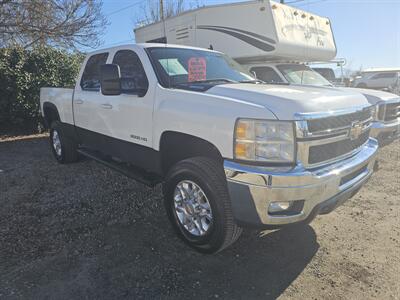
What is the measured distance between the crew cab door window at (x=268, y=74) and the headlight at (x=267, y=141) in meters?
4.91

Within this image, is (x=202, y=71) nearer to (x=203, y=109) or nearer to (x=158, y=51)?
(x=158, y=51)

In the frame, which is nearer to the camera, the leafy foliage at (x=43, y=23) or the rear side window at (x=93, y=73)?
the rear side window at (x=93, y=73)

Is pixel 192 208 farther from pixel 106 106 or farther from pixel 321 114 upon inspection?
pixel 106 106

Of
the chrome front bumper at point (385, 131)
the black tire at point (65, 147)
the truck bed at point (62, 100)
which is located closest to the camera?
the chrome front bumper at point (385, 131)

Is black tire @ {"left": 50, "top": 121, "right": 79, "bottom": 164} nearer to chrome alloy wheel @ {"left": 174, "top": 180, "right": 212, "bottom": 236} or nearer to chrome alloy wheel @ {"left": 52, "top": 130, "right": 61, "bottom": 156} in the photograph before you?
chrome alloy wheel @ {"left": 52, "top": 130, "right": 61, "bottom": 156}

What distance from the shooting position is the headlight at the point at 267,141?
2609 millimetres

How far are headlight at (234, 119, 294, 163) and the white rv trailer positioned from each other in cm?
471

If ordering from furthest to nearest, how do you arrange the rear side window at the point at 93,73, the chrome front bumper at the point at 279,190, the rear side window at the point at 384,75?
the rear side window at the point at 384,75 < the rear side window at the point at 93,73 < the chrome front bumper at the point at 279,190

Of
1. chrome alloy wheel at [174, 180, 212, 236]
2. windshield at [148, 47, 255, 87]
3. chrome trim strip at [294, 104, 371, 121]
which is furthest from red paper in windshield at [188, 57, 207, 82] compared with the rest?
chrome trim strip at [294, 104, 371, 121]

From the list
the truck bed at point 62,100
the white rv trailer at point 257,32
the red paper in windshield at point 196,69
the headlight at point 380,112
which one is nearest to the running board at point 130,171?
the truck bed at point 62,100

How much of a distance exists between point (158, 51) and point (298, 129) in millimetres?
2142

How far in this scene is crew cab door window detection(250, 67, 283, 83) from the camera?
7.35 m

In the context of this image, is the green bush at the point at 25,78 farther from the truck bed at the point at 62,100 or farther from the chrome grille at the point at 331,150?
the chrome grille at the point at 331,150

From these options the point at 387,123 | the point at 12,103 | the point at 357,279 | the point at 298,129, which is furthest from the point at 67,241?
the point at 12,103
